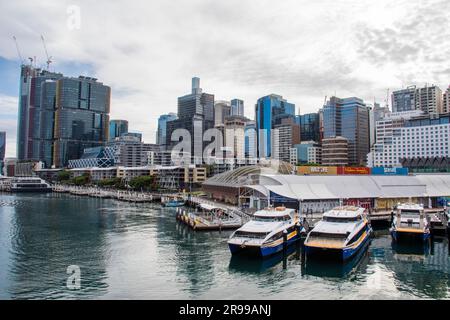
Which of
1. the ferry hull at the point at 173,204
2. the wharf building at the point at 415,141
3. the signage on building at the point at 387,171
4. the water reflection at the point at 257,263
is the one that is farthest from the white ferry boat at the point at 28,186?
the water reflection at the point at 257,263

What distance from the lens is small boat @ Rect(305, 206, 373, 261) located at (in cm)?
3922

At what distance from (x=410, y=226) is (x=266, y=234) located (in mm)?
22093

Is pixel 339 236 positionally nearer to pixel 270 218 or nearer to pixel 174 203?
pixel 270 218

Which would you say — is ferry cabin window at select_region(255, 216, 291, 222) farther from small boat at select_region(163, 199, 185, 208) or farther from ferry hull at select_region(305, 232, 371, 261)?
small boat at select_region(163, 199, 185, 208)

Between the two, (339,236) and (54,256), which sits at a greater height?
(339,236)

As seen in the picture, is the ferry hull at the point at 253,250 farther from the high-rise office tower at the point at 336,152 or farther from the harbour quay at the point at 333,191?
the high-rise office tower at the point at 336,152

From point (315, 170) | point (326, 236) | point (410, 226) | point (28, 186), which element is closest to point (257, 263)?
point (326, 236)

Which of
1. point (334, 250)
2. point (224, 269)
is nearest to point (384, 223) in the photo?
point (334, 250)

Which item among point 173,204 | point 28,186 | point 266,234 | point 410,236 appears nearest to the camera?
point 266,234

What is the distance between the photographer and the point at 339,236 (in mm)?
41469
